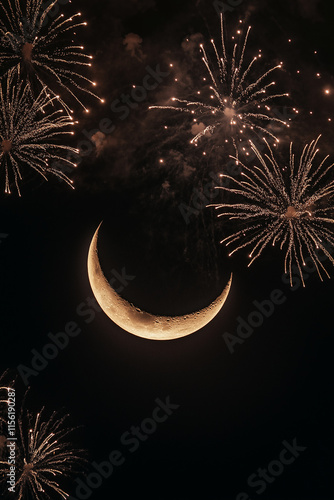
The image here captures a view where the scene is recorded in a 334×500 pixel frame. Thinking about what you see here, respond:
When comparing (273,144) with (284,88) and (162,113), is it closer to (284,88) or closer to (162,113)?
(284,88)

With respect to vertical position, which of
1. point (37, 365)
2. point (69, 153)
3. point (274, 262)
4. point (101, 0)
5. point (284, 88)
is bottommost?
point (37, 365)

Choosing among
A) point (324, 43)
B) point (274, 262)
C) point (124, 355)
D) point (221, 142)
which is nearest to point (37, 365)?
point (124, 355)

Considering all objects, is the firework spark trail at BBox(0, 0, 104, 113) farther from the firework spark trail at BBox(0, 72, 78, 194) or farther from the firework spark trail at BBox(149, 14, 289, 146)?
the firework spark trail at BBox(149, 14, 289, 146)

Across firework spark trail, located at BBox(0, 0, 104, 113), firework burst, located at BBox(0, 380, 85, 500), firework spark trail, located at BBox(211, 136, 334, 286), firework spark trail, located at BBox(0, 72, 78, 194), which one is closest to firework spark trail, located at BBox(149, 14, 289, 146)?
firework spark trail, located at BBox(211, 136, 334, 286)

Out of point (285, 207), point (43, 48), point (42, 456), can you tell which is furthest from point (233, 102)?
point (42, 456)

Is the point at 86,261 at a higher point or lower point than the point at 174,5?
lower
